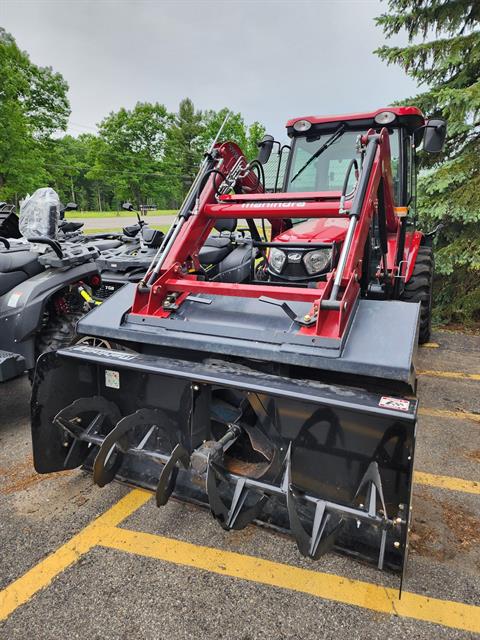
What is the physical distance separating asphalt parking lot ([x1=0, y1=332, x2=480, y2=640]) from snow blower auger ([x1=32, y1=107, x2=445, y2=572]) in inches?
6.3

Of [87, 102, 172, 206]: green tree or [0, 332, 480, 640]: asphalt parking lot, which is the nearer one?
[0, 332, 480, 640]: asphalt parking lot

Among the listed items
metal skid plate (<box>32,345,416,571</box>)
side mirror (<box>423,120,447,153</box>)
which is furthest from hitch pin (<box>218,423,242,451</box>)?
side mirror (<box>423,120,447,153</box>)

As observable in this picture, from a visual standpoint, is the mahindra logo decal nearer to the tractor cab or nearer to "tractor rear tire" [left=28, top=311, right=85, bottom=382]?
the tractor cab

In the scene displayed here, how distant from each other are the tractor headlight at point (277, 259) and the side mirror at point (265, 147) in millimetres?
912

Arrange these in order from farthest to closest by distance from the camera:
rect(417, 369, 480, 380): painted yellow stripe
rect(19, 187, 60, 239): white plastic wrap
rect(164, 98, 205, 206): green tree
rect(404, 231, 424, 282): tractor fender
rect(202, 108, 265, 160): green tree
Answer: rect(164, 98, 205, 206): green tree < rect(202, 108, 265, 160): green tree < rect(404, 231, 424, 282): tractor fender < rect(417, 369, 480, 380): painted yellow stripe < rect(19, 187, 60, 239): white plastic wrap

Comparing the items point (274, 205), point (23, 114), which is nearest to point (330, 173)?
point (274, 205)

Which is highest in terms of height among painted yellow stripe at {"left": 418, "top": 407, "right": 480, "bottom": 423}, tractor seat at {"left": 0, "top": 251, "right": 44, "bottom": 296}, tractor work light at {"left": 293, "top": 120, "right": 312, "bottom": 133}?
tractor work light at {"left": 293, "top": 120, "right": 312, "bottom": 133}

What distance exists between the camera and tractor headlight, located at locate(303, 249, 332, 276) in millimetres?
4012

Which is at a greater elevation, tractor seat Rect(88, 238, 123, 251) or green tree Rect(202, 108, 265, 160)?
green tree Rect(202, 108, 265, 160)

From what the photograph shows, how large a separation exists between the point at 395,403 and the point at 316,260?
2365 millimetres

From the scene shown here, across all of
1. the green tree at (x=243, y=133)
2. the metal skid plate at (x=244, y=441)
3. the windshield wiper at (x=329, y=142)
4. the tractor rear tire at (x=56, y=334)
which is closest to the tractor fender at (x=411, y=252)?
the windshield wiper at (x=329, y=142)

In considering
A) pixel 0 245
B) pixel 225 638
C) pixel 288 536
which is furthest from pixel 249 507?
pixel 0 245

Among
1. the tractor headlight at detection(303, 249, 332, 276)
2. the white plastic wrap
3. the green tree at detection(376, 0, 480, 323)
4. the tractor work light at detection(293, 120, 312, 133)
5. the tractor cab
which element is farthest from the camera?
the green tree at detection(376, 0, 480, 323)

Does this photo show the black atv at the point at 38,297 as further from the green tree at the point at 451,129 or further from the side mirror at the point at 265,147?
the green tree at the point at 451,129
